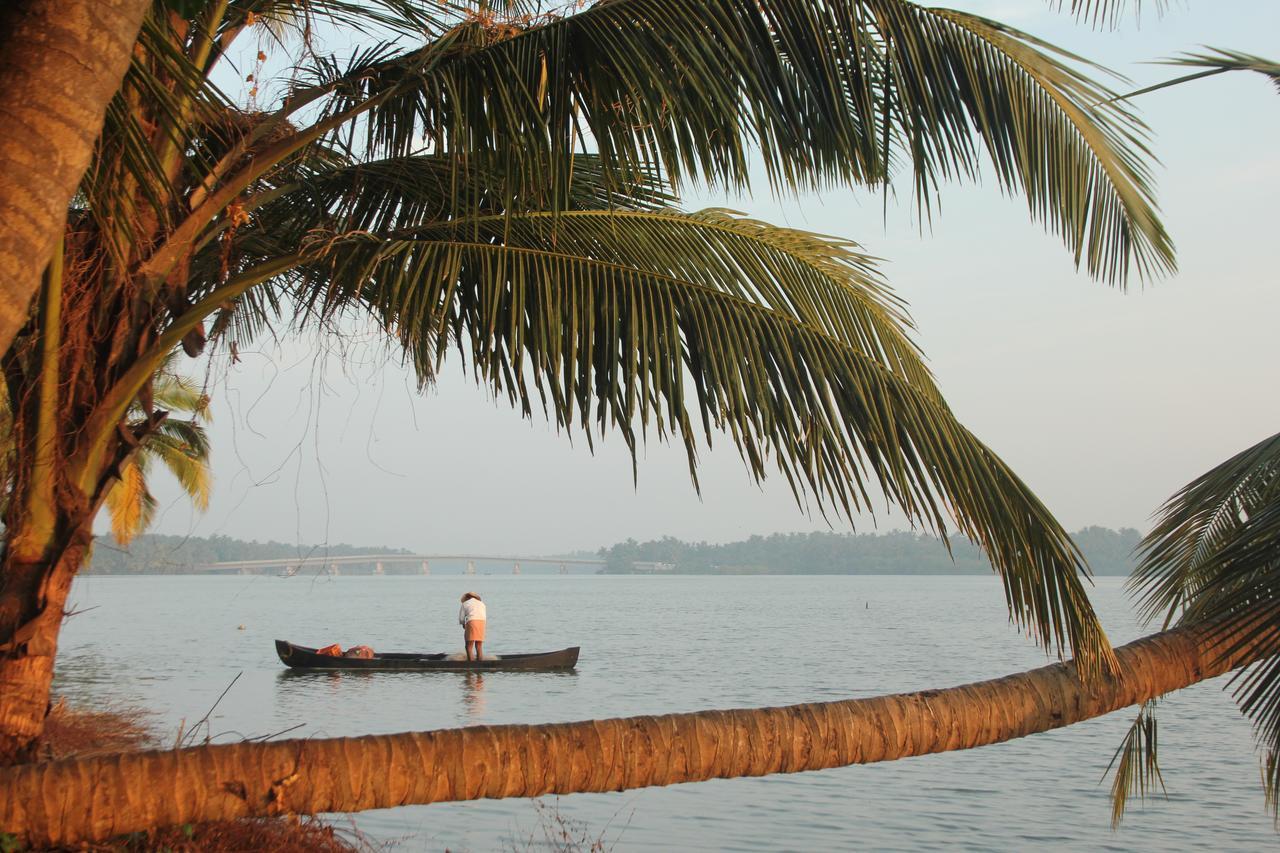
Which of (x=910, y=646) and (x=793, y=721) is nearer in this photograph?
(x=793, y=721)

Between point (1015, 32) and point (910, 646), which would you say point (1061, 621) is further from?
point (910, 646)

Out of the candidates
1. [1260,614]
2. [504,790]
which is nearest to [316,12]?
[504,790]

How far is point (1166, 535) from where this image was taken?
5902 millimetres

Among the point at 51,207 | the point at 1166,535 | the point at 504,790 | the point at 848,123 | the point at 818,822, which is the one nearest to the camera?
the point at 51,207

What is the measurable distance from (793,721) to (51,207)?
8.16 feet

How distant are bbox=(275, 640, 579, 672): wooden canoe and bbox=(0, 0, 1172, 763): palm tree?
21.2m

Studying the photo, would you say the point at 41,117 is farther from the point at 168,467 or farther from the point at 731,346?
the point at 168,467

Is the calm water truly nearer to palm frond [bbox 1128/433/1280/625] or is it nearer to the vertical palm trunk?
the vertical palm trunk

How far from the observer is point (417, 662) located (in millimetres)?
25391

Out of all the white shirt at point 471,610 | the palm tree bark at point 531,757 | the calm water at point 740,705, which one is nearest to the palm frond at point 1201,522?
the palm tree bark at point 531,757

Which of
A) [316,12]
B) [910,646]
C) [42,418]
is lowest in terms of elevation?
[910,646]

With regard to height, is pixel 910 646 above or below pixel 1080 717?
below

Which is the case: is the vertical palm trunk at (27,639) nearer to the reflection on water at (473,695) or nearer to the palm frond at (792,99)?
the palm frond at (792,99)

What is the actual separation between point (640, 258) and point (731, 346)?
0.66 m
